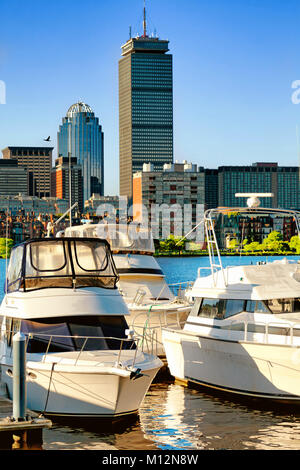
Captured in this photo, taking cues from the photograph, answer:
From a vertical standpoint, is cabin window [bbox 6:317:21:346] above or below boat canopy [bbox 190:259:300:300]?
below

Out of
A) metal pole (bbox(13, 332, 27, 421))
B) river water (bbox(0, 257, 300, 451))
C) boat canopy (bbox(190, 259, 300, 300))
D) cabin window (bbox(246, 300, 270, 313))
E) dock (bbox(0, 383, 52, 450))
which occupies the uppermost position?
boat canopy (bbox(190, 259, 300, 300))

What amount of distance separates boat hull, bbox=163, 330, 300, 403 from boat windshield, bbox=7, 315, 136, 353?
353 cm

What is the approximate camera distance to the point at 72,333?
17.6 meters

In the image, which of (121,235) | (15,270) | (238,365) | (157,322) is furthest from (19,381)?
(121,235)

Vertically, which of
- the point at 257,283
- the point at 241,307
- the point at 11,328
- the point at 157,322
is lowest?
the point at 157,322

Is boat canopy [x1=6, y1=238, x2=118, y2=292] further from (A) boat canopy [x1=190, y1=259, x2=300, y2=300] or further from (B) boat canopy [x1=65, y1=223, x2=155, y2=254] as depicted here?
(B) boat canopy [x1=65, y1=223, x2=155, y2=254]

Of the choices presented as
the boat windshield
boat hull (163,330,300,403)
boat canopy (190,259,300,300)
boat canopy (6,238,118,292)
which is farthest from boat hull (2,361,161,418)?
boat canopy (190,259,300,300)

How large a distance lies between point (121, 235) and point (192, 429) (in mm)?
13940

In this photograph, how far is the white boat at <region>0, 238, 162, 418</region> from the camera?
53.6 feet

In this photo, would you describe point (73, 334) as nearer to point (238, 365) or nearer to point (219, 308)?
point (238, 365)

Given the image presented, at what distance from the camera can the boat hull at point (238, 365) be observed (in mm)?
18844

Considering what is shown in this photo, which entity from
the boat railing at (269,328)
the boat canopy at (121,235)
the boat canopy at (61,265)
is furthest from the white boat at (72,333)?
the boat canopy at (121,235)
